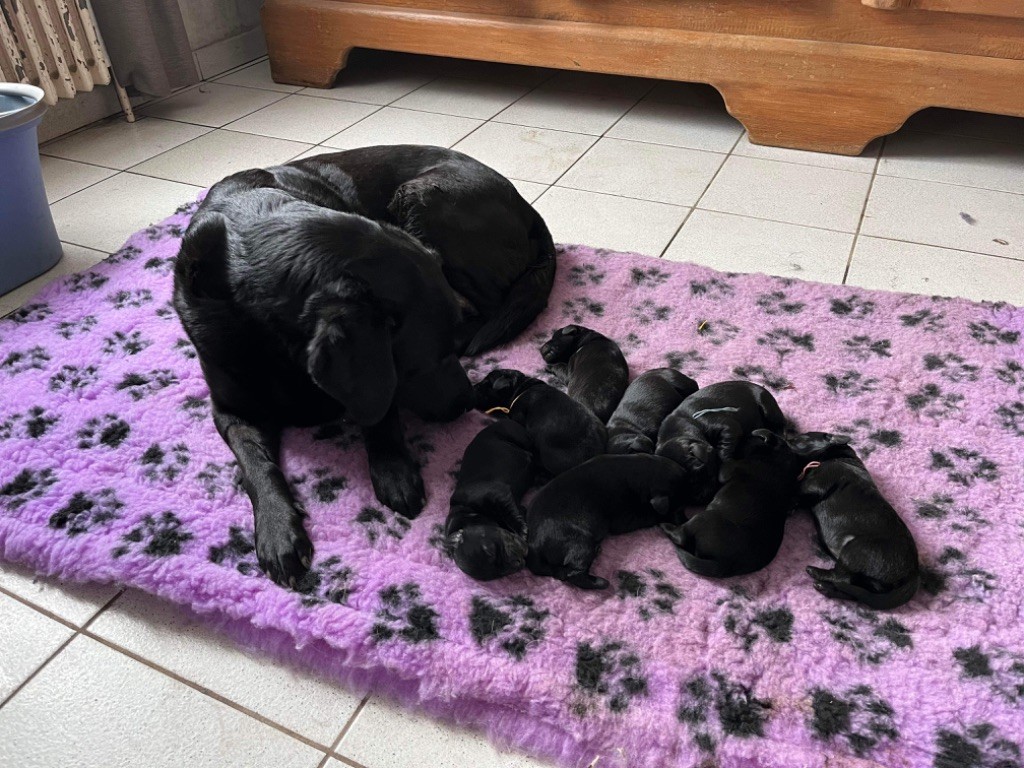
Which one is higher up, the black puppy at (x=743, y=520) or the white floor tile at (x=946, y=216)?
the black puppy at (x=743, y=520)

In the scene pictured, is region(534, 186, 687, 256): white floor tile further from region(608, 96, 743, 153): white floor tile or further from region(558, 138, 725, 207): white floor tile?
region(608, 96, 743, 153): white floor tile

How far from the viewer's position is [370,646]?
1.16 meters

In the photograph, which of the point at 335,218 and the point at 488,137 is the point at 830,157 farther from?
the point at 335,218

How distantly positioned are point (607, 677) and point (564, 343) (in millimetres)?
813

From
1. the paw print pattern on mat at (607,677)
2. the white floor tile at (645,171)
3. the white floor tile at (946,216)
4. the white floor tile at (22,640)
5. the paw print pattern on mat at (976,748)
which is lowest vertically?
the white floor tile at (946,216)

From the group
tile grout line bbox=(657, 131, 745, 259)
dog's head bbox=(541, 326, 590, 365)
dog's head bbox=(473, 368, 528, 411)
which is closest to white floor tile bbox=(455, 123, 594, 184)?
tile grout line bbox=(657, 131, 745, 259)

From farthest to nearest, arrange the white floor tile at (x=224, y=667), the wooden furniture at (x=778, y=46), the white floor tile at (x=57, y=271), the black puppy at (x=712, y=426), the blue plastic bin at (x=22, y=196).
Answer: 1. the wooden furniture at (x=778, y=46)
2. the white floor tile at (x=57, y=271)
3. the blue plastic bin at (x=22, y=196)
4. the black puppy at (x=712, y=426)
5. the white floor tile at (x=224, y=667)

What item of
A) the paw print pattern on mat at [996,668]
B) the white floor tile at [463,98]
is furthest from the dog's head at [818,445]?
the white floor tile at [463,98]

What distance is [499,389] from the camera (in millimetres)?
1608

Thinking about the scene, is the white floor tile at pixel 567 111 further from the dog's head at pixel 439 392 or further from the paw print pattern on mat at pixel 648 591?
the paw print pattern on mat at pixel 648 591

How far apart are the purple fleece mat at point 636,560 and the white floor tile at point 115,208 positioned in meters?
0.52

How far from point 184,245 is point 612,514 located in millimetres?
895

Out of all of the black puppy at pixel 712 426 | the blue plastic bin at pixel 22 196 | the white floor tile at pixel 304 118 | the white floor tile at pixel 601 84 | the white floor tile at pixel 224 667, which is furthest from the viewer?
the white floor tile at pixel 601 84

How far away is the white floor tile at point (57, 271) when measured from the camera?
82.6 inches
